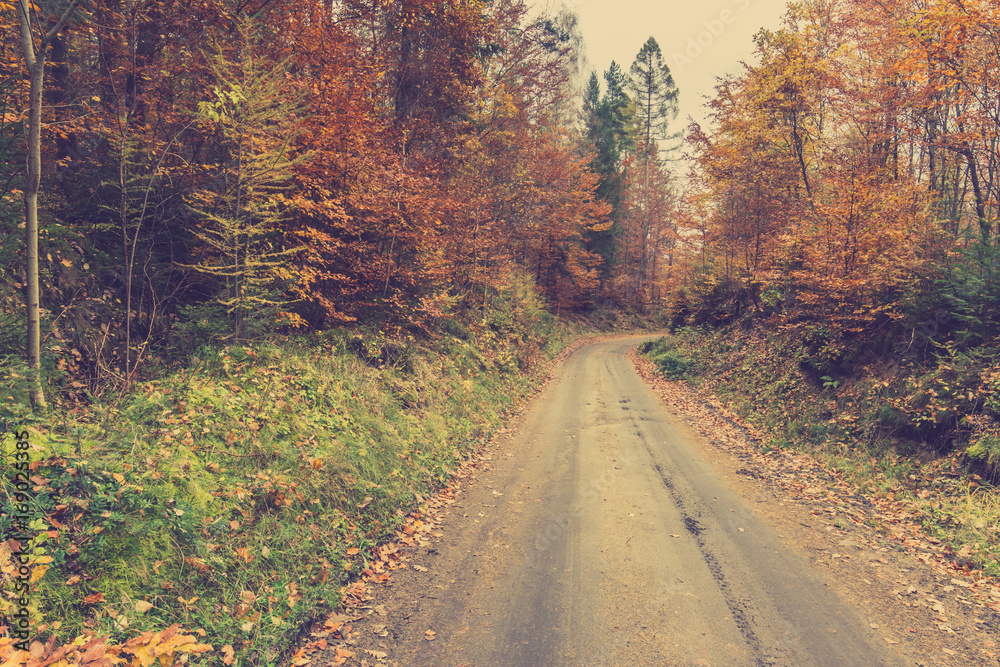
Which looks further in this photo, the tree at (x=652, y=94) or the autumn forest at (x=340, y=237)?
the tree at (x=652, y=94)

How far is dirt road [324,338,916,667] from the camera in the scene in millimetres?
4379

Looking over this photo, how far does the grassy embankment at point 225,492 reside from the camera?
12.8 feet

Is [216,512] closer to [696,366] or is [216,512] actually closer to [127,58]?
[127,58]

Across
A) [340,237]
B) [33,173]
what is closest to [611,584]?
[33,173]

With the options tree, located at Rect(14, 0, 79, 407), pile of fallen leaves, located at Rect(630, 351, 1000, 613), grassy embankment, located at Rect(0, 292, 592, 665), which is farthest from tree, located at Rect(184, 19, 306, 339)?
pile of fallen leaves, located at Rect(630, 351, 1000, 613)

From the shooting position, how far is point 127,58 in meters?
8.43

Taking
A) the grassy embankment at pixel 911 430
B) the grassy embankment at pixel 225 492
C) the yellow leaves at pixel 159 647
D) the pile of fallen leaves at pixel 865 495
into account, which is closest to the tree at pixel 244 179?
the grassy embankment at pixel 225 492

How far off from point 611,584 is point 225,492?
15.2 feet

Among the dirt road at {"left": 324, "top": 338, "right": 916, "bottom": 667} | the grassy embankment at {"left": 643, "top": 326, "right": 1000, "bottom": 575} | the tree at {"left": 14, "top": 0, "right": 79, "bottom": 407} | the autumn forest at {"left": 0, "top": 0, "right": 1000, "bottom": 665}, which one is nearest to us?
the dirt road at {"left": 324, "top": 338, "right": 916, "bottom": 667}

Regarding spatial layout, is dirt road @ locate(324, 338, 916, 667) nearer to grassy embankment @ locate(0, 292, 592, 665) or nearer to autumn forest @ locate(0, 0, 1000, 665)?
grassy embankment @ locate(0, 292, 592, 665)

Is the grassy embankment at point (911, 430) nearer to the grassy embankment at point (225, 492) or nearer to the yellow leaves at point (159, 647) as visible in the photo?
the grassy embankment at point (225, 492)

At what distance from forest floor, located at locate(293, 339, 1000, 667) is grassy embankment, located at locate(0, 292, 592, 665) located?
53cm

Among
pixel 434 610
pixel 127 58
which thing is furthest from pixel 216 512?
pixel 127 58

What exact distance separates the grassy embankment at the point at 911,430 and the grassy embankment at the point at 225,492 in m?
7.94
